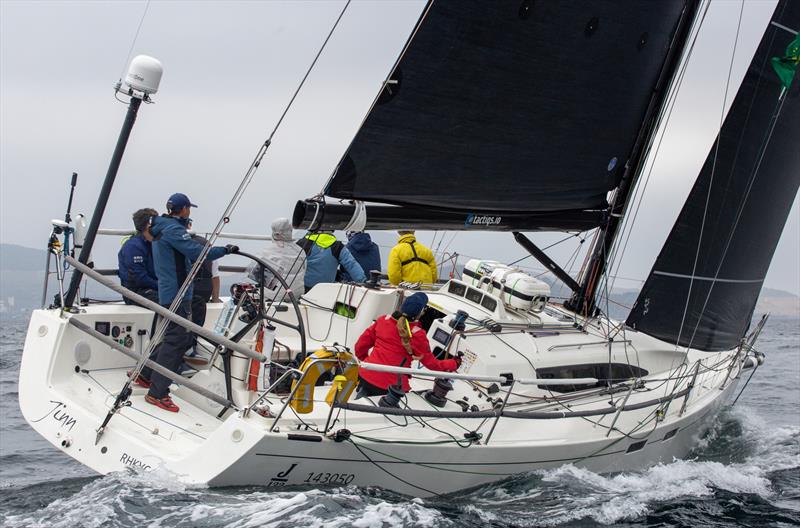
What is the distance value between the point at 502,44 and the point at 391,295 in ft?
7.85

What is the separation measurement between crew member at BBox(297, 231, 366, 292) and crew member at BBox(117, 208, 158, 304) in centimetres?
187

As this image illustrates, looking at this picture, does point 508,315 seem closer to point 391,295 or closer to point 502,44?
point 391,295

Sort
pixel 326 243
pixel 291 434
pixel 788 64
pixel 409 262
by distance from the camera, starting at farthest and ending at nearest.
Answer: pixel 409 262 < pixel 326 243 < pixel 788 64 < pixel 291 434

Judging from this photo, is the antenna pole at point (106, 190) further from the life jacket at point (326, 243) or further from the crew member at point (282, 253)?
the life jacket at point (326, 243)

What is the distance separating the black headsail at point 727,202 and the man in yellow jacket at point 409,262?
81.1 inches

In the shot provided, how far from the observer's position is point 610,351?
24.2 ft

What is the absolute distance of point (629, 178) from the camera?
8.11 metres

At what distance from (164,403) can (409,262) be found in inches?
125

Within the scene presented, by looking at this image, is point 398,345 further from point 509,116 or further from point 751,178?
point 751,178

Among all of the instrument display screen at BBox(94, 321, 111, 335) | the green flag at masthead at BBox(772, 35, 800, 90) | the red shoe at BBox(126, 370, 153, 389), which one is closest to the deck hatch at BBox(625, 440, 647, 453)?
the green flag at masthead at BBox(772, 35, 800, 90)

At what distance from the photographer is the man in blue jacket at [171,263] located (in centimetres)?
589

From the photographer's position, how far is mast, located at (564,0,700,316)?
768cm

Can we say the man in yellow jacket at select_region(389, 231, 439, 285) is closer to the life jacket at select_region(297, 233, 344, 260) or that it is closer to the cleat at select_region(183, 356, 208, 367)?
the life jacket at select_region(297, 233, 344, 260)

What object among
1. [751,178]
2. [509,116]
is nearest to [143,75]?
[509,116]
